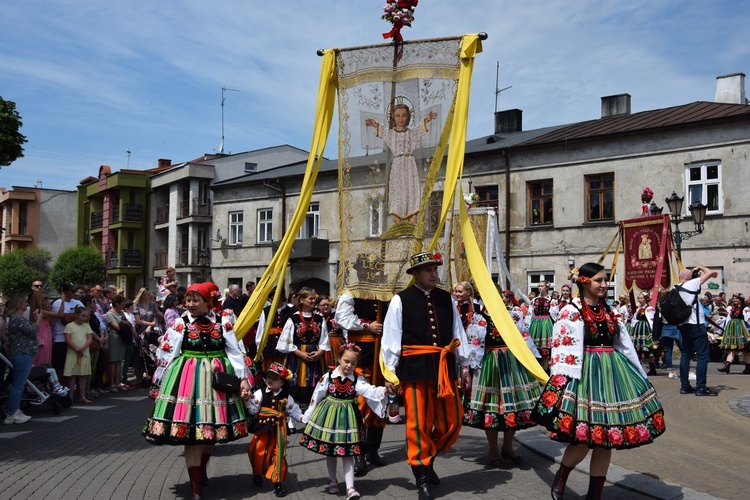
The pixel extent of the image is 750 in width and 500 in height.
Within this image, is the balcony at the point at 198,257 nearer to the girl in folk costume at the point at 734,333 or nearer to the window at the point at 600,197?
the window at the point at 600,197

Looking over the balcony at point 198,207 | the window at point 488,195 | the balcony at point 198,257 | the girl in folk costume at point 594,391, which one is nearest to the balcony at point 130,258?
the balcony at point 198,207

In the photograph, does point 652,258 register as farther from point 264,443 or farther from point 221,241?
point 221,241

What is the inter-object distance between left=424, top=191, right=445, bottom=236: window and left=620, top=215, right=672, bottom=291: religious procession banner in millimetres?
10973

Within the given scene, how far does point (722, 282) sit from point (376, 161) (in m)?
20.3

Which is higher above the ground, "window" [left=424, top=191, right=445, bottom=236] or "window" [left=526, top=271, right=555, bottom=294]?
"window" [left=424, top=191, right=445, bottom=236]

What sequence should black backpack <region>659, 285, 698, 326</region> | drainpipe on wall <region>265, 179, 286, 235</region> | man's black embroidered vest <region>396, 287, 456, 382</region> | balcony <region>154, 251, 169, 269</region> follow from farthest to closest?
balcony <region>154, 251, 169, 269</region>
drainpipe on wall <region>265, 179, 286, 235</region>
black backpack <region>659, 285, 698, 326</region>
man's black embroidered vest <region>396, 287, 456, 382</region>

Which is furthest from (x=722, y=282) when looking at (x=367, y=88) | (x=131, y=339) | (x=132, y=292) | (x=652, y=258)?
(x=132, y=292)

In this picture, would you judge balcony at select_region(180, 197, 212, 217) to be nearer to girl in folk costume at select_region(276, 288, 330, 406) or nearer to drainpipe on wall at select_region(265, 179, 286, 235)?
drainpipe on wall at select_region(265, 179, 286, 235)

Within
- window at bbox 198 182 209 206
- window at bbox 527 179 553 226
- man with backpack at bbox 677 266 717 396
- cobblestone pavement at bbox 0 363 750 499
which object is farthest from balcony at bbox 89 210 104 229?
man with backpack at bbox 677 266 717 396

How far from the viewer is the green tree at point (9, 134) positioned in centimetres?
1272

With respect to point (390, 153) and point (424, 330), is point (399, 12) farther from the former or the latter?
point (424, 330)

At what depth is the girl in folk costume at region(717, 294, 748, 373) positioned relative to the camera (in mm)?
17266

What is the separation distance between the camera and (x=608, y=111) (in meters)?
32.1

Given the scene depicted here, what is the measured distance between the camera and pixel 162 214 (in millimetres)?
50844
